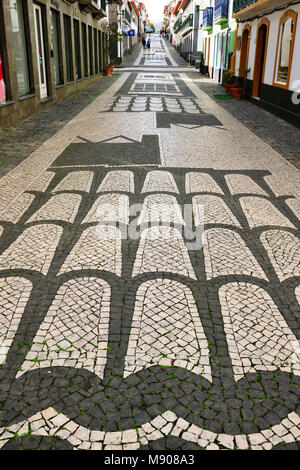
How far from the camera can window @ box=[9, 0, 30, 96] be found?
1279 cm

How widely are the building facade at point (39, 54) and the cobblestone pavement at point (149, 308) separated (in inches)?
210

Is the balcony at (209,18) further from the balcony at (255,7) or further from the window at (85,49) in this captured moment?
the balcony at (255,7)

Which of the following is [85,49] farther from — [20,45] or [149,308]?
[149,308]

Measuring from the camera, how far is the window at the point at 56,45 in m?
17.7

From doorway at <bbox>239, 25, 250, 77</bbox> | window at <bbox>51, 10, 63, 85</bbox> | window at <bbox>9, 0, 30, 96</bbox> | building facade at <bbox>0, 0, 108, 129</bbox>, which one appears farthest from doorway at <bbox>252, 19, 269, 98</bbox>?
window at <bbox>9, 0, 30, 96</bbox>

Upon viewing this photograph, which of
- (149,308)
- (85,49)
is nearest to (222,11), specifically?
(85,49)

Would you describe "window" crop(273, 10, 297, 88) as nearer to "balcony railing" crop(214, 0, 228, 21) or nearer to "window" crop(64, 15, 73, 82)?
"window" crop(64, 15, 73, 82)

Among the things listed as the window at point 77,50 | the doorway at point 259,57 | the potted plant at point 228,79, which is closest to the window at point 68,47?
the window at point 77,50

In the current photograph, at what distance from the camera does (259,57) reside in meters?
17.9

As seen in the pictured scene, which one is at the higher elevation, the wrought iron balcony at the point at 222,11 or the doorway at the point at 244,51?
the wrought iron balcony at the point at 222,11

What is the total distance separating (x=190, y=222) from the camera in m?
5.68

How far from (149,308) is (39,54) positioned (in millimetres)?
14604
